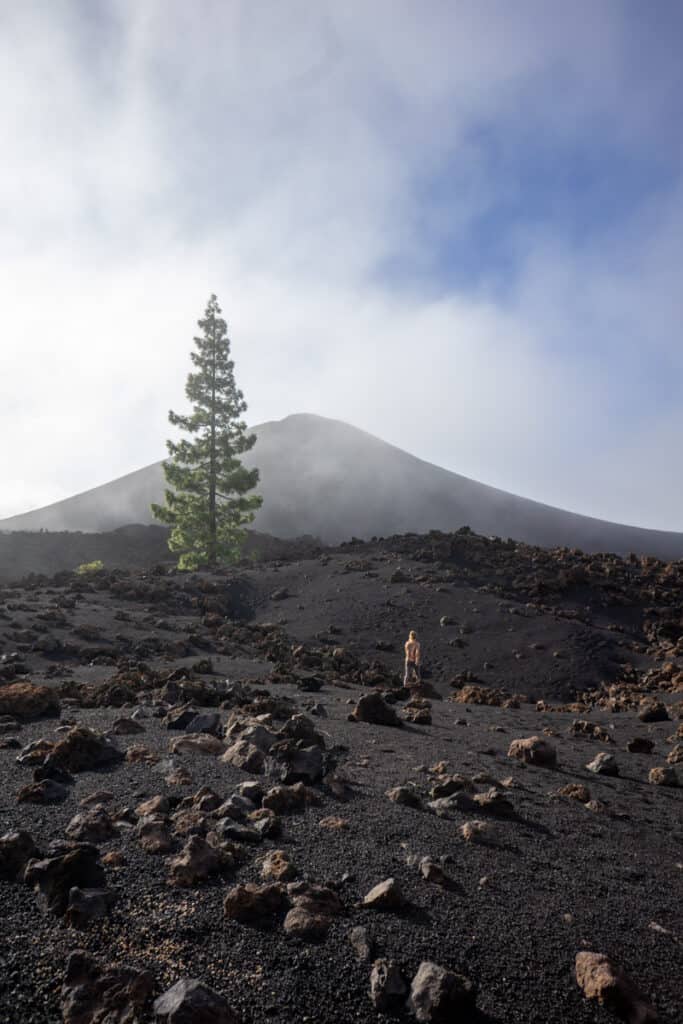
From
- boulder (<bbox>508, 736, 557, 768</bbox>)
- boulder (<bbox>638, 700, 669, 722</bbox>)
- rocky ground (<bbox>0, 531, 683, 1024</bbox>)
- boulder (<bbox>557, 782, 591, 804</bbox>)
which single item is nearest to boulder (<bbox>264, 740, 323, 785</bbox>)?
rocky ground (<bbox>0, 531, 683, 1024</bbox>)

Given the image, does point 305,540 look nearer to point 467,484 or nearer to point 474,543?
point 474,543

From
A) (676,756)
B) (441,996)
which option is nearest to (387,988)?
(441,996)

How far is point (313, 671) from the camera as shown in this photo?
13.5 meters

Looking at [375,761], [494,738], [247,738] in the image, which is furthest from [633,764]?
[247,738]

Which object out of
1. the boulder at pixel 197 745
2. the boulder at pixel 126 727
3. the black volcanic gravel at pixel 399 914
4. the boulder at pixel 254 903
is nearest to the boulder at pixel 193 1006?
the black volcanic gravel at pixel 399 914

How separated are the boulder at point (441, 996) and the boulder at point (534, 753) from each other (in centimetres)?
444

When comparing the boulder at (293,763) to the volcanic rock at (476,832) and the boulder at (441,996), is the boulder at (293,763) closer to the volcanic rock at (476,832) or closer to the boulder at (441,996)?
the volcanic rock at (476,832)

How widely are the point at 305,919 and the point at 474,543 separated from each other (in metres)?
22.5

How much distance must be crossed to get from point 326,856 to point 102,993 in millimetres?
1581

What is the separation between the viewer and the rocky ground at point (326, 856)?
268 centimetres

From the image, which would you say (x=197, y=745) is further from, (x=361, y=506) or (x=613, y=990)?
(x=361, y=506)

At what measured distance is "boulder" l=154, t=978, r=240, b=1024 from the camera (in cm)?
236

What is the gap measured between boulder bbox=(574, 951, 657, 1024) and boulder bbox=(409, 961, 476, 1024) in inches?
22.8

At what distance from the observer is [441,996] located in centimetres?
260
